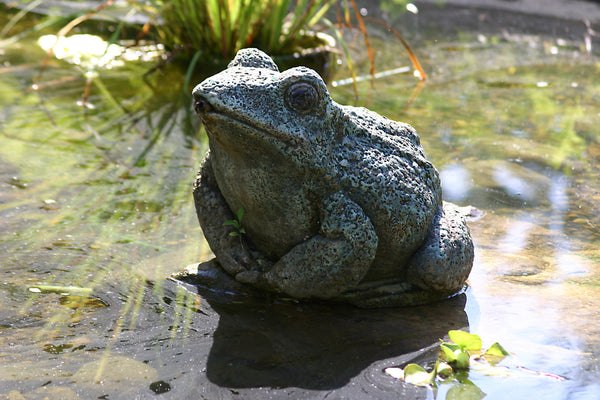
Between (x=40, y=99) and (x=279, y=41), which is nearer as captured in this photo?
(x=40, y=99)

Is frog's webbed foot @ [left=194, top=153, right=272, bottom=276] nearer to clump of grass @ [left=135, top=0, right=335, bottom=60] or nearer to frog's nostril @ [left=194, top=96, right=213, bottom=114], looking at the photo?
frog's nostril @ [left=194, top=96, right=213, bottom=114]

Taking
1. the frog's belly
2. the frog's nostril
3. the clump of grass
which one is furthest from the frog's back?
the clump of grass

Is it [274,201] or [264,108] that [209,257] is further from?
[264,108]

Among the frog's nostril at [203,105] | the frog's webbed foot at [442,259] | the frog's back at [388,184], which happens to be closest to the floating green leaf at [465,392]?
the frog's webbed foot at [442,259]

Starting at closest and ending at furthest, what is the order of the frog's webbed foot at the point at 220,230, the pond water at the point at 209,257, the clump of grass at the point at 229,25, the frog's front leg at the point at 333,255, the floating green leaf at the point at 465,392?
1. the floating green leaf at the point at 465,392
2. the pond water at the point at 209,257
3. the frog's front leg at the point at 333,255
4. the frog's webbed foot at the point at 220,230
5. the clump of grass at the point at 229,25

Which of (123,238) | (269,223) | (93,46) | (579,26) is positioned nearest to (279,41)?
(93,46)

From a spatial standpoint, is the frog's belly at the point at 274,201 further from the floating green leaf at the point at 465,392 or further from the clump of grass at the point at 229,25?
the clump of grass at the point at 229,25

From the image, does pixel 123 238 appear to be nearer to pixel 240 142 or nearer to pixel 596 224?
pixel 240 142

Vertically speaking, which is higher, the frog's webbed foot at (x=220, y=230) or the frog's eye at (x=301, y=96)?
the frog's eye at (x=301, y=96)
